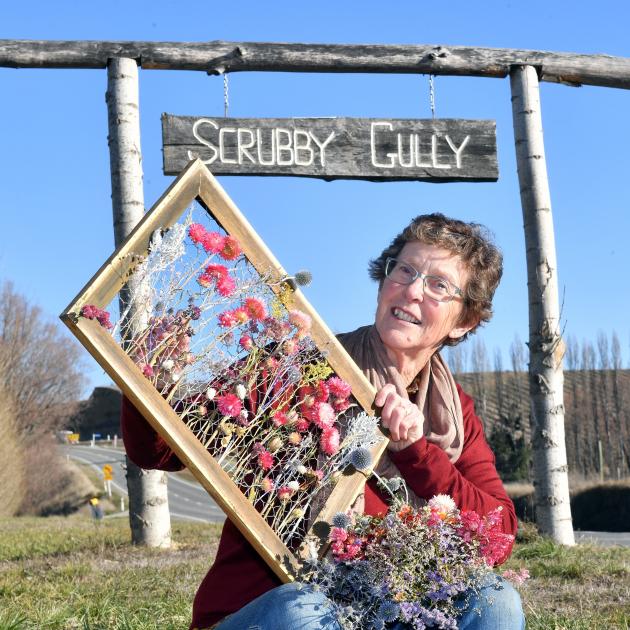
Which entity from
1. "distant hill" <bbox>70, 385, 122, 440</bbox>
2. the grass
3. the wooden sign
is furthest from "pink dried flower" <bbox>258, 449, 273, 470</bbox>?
"distant hill" <bbox>70, 385, 122, 440</bbox>

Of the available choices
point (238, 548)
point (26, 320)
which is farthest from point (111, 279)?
point (26, 320)

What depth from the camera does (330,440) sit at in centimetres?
291

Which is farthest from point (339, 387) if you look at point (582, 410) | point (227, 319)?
point (582, 410)

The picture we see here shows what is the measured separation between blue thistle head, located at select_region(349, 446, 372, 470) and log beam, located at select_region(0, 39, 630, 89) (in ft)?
16.5

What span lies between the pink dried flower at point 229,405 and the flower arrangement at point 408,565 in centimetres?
50

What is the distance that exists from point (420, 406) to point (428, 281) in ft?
1.67

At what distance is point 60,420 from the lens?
48.6 m

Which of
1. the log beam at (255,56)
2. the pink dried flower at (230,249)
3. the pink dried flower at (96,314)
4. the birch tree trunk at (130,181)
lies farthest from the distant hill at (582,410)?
the pink dried flower at (96,314)

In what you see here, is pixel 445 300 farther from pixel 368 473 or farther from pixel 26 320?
pixel 26 320

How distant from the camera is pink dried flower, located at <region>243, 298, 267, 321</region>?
2.99m

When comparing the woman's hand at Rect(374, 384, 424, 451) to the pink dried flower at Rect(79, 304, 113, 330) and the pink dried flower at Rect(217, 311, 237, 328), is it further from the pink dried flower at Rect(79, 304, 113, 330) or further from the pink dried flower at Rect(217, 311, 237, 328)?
the pink dried flower at Rect(79, 304, 113, 330)

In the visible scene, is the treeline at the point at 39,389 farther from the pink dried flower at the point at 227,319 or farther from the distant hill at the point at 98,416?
the pink dried flower at the point at 227,319

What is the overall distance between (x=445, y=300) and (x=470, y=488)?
77cm

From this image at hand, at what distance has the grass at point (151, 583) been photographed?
4.40m
